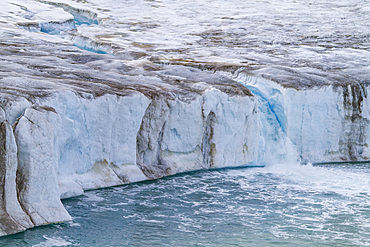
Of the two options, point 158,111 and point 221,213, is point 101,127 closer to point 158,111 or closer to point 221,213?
point 158,111

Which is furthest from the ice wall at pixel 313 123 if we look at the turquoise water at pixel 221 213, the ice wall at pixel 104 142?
the turquoise water at pixel 221 213

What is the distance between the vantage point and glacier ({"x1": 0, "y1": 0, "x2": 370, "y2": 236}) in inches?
324

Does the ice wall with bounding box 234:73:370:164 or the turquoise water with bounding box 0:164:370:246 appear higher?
the ice wall with bounding box 234:73:370:164

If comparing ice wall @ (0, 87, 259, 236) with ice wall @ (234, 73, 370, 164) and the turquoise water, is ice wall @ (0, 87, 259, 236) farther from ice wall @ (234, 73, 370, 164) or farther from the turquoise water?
ice wall @ (234, 73, 370, 164)

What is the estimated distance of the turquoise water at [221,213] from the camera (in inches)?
307

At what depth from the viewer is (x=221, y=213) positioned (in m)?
9.20

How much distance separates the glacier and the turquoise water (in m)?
0.47

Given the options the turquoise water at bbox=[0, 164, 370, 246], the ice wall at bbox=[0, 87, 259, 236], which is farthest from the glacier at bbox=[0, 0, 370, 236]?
the turquoise water at bbox=[0, 164, 370, 246]

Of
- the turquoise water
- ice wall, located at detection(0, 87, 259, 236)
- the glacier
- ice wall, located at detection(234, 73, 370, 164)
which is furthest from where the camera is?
ice wall, located at detection(234, 73, 370, 164)

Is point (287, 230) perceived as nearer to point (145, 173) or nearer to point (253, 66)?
point (145, 173)

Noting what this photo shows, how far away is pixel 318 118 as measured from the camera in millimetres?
13711

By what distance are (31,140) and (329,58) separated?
12205mm

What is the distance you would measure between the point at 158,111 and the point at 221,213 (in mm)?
3202

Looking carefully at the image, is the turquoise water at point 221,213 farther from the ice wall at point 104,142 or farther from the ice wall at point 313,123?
the ice wall at point 313,123
